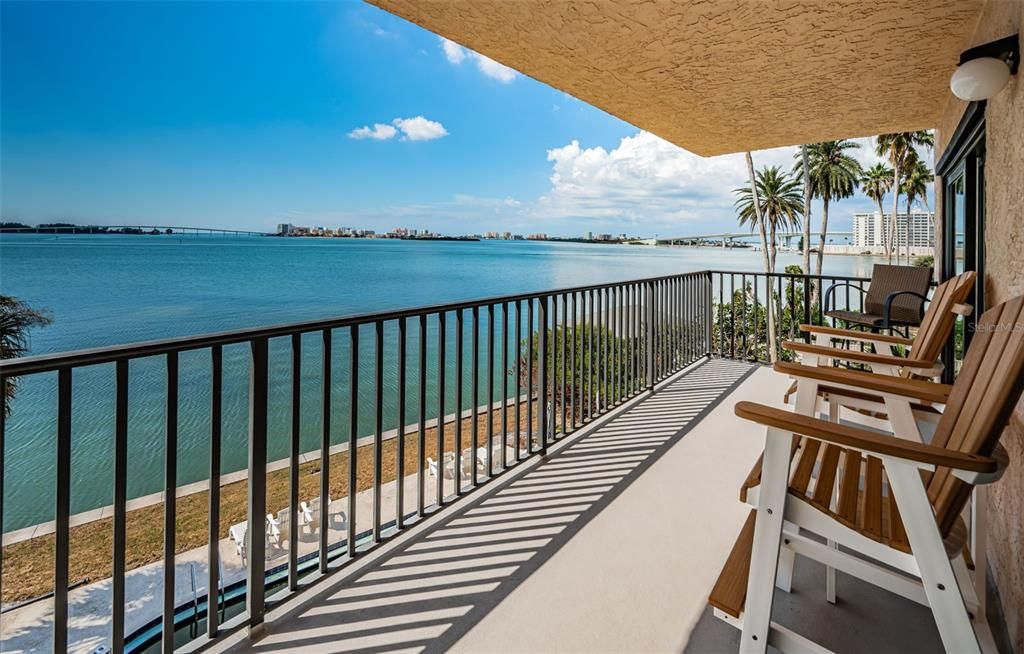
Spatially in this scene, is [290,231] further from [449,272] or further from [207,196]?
[449,272]

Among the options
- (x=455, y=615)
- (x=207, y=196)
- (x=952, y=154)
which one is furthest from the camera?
(x=207, y=196)

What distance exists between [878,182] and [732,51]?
32253 mm

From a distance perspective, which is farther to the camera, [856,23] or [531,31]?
[531,31]

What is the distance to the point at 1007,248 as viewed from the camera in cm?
187

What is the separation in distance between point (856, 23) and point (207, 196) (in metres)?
51.1

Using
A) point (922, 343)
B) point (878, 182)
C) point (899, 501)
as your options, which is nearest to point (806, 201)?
point (878, 182)

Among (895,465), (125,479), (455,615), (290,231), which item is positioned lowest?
(455,615)

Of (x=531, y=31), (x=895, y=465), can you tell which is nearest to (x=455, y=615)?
(x=895, y=465)

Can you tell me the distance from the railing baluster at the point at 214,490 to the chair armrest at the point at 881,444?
147cm

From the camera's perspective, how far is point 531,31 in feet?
8.66

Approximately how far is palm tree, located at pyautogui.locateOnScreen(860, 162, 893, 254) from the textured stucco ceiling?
29500 millimetres

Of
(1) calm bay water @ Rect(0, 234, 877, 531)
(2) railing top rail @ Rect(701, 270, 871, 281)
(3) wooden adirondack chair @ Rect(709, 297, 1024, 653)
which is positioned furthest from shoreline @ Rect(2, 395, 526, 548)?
(1) calm bay water @ Rect(0, 234, 877, 531)

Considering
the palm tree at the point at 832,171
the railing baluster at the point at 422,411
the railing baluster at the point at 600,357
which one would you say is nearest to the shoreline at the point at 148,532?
the railing baluster at the point at 600,357

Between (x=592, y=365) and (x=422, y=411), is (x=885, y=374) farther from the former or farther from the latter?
(x=422, y=411)
